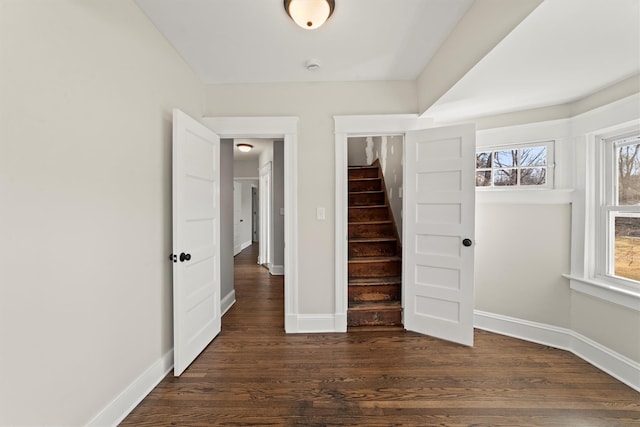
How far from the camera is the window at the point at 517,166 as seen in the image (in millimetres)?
2348

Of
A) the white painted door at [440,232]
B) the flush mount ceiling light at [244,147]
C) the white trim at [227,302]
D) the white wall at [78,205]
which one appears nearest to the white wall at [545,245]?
the white painted door at [440,232]

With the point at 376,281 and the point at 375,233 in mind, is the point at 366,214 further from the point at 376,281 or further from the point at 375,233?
the point at 376,281

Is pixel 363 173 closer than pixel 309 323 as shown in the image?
No

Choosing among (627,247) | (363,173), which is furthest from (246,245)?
(627,247)

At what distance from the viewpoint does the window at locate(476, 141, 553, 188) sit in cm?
235

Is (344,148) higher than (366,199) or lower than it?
higher

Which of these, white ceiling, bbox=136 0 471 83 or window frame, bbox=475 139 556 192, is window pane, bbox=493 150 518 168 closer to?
window frame, bbox=475 139 556 192

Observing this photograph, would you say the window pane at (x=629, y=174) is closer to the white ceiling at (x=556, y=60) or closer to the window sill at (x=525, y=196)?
the window sill at (x=525, y=196)

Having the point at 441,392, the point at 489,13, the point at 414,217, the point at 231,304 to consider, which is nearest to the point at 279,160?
the point at 231,304

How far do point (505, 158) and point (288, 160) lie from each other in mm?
2096

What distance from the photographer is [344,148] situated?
251 cm

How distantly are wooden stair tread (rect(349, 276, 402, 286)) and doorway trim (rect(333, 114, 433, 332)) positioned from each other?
0.37 metres

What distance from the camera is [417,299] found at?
2516mm

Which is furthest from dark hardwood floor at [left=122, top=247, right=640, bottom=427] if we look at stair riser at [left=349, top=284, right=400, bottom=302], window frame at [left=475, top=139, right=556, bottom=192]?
window frame at [left=475, top=139, right=556, bottom=192]
